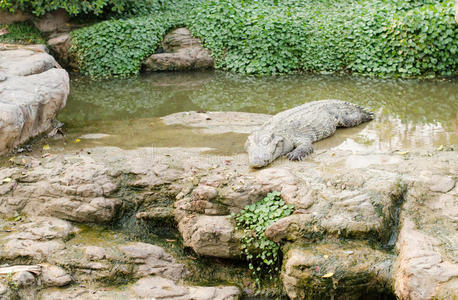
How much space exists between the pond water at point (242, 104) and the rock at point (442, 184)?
1.41 metres

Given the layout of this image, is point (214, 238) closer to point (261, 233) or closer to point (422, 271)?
point (261, 233)

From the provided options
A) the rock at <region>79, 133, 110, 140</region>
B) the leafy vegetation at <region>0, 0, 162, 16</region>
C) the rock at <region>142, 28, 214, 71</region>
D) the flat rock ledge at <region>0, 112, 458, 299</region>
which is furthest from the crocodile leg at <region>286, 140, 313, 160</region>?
the leafy vegetation at <region>0, 0, 162, 16</region>

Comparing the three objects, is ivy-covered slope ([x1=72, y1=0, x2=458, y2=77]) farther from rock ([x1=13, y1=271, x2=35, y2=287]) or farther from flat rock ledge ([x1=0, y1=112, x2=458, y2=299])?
rock ([x1=13, y1=271, x2=35, y2=287])

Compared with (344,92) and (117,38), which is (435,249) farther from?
(117,38)

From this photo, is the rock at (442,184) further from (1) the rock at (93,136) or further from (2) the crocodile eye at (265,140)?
(1) the rock at (93,136)

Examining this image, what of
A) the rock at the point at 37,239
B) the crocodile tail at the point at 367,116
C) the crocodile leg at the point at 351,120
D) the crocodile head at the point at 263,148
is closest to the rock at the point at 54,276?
the rock at the point at 37,239

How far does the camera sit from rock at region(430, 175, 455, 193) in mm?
4922

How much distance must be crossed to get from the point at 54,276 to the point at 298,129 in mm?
3820

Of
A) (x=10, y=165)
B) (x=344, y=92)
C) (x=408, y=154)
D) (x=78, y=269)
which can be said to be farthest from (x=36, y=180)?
(x=344, y=92)

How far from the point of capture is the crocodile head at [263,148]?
574 cm

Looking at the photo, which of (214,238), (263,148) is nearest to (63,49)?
(263,148)

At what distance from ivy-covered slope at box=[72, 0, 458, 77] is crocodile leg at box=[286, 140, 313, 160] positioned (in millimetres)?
6498

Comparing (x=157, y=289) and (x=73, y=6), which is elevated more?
(x=73, y=6)

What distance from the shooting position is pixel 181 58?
42.7 ft
